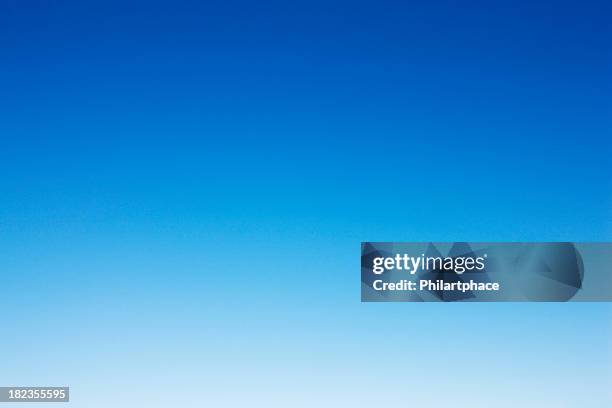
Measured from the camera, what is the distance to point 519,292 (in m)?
2.06

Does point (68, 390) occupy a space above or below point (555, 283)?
A: below

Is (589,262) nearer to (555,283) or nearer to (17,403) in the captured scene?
(555,283)

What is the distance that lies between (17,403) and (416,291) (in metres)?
1.33

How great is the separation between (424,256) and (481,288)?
22cm

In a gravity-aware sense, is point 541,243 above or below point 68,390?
above

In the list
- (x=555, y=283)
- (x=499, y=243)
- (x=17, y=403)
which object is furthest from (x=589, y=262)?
(x=17, y=403)

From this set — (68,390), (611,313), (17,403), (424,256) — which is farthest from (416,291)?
(17,403)

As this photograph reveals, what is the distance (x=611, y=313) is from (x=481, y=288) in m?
0.42

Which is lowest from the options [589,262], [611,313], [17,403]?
[17,403]

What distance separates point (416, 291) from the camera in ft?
6.73

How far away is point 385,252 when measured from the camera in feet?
6.60

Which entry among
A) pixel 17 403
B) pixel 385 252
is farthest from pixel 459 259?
pixel 17 403

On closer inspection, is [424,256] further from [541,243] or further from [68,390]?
[68,390]

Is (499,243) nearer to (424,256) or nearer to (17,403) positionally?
(424,256)
